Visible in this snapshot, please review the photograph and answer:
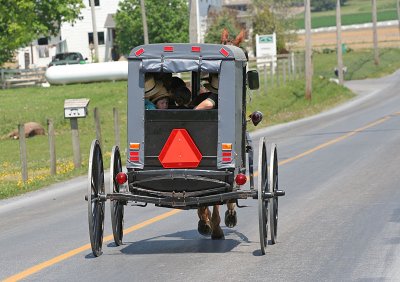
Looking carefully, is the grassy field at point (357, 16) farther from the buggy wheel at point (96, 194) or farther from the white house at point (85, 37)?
the buggy wheel at point (96, 194)

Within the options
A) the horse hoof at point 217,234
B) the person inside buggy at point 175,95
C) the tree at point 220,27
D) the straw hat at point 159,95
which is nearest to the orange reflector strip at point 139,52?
the person inside buggy at point 175,95

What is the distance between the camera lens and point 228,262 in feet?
37.2

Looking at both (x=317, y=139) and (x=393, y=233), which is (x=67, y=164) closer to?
(x=317, y=139)

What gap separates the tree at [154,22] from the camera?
317ft

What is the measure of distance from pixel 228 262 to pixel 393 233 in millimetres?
2520

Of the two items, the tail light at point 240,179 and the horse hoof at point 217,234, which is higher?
the tail light at point 240,179

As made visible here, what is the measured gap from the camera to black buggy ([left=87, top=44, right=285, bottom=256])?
11.8 m

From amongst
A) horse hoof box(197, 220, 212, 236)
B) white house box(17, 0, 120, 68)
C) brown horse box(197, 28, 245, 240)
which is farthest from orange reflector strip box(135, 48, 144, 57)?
white house box(17, 0, 120, 68)

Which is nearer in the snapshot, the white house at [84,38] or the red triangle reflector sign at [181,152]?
the red triangle reflector sign at [181,152]

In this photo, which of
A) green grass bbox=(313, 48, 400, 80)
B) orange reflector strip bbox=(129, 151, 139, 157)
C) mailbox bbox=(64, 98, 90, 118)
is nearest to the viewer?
orange reflector strip bbox=(129, 151, 139, 157)

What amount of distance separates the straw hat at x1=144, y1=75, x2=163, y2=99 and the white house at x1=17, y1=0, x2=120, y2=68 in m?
95.7

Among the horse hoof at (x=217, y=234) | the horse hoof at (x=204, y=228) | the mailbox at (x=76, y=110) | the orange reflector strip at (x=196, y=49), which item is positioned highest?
the orange reflector strip at (x=196, y=49)

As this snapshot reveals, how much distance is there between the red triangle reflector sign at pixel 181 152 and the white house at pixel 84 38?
315 ft

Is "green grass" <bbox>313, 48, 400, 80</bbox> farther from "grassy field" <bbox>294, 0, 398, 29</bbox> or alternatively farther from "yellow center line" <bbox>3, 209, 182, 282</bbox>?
"yellow center line" <bbox>3, 209, 182, 282</bbox>
